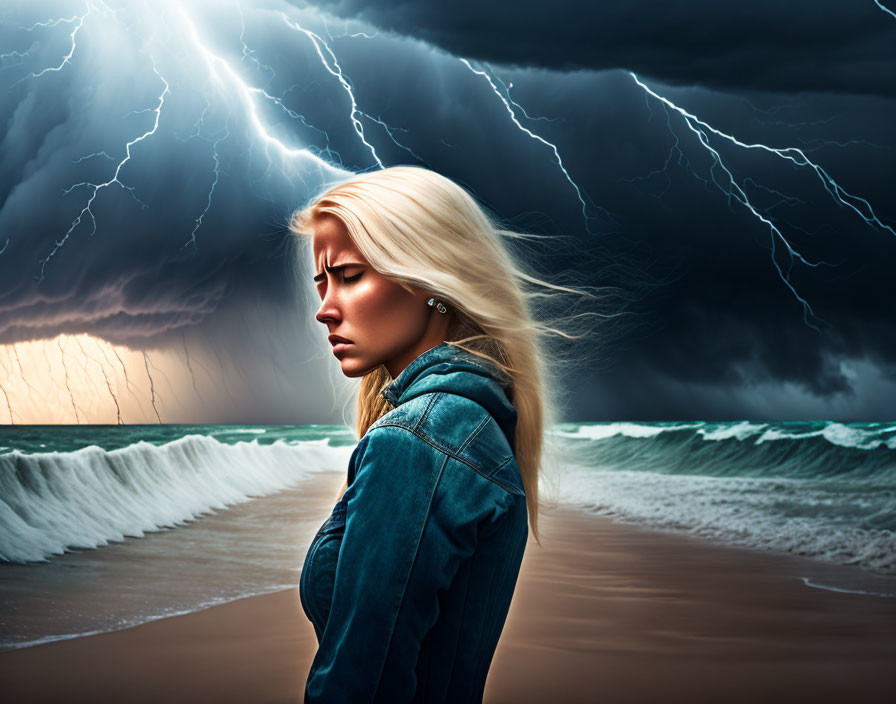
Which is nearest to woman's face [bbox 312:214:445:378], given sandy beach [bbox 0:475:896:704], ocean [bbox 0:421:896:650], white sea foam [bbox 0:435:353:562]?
ocean [bbox 0:421:896:650]

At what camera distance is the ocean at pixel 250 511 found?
11.6 feet

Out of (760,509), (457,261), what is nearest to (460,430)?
(457,261)

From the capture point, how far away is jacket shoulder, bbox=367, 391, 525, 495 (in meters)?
0.71

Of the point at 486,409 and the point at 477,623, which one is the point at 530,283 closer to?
the point at 486,409

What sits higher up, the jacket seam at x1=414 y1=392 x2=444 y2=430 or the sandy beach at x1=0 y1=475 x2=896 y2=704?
the jacket seam at x1=414 y1=392 x2=444 y2=430

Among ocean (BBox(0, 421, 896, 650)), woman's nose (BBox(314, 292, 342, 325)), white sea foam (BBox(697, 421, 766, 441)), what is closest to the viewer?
woman's nose (BBox(314, 292, 342, 325))

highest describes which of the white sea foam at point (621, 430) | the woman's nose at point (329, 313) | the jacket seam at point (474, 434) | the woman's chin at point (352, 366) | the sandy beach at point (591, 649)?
the woman's nose at point (329, 313)

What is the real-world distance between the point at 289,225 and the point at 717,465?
1123 centimetres

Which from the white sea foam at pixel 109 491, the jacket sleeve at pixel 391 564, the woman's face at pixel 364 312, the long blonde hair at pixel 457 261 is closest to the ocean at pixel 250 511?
the white sea foam at pixel 109 491

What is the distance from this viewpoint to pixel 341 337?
2.88 ft

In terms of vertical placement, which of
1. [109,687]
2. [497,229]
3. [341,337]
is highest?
[497,229]

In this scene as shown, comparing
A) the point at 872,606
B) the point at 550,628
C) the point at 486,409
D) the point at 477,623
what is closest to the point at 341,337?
the point at 486,409

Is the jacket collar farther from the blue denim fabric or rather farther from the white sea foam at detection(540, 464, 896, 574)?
the white sea foam at detection(540, 464, 896, 574)

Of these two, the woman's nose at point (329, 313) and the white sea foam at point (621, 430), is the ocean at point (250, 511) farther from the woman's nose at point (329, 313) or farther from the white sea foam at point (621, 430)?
the white sea foam at point (621, 430)
